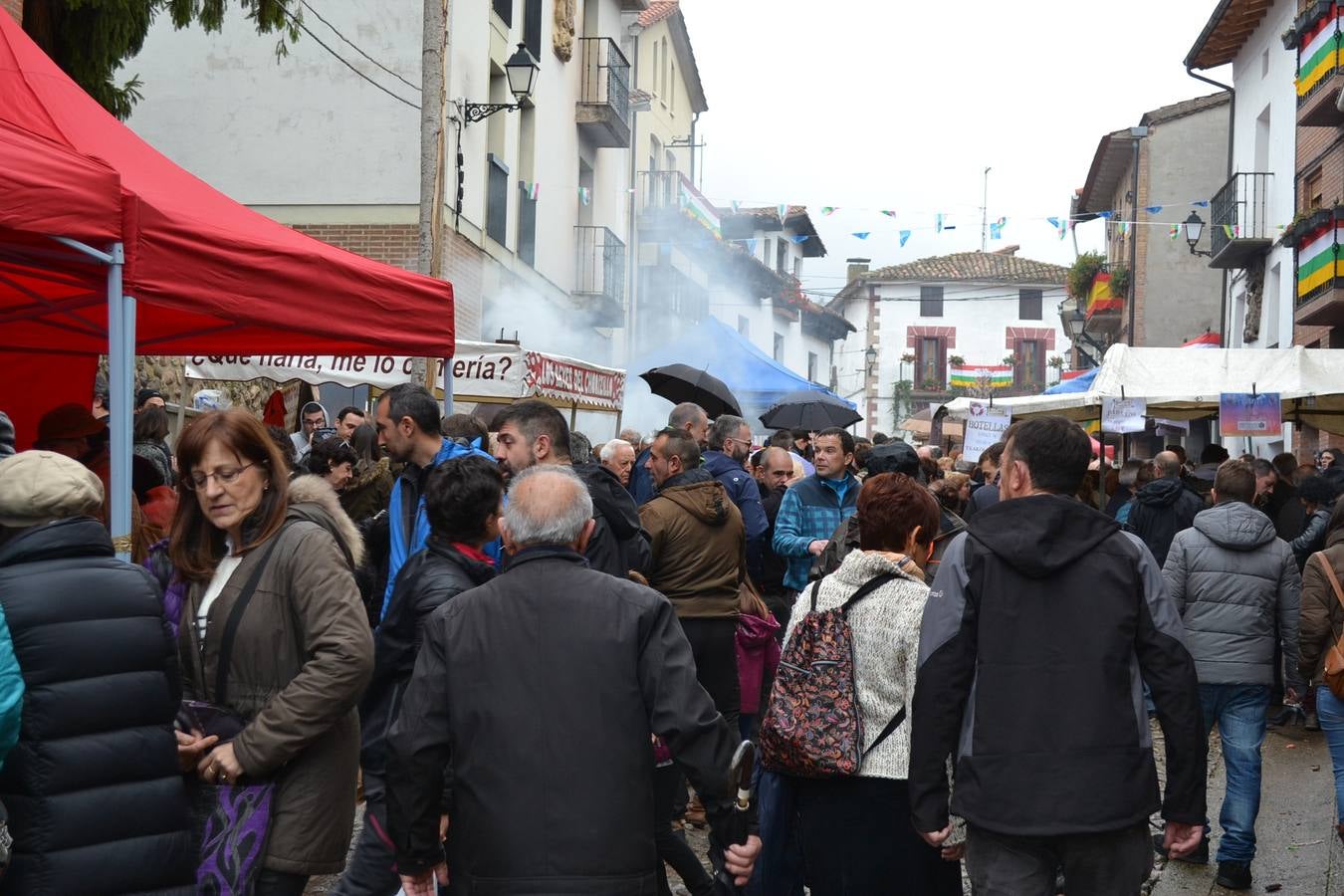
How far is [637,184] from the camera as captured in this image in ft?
103

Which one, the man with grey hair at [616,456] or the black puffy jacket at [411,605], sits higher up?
the man with grey hair at [616,456]

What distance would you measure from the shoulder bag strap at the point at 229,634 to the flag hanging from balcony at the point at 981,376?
62.3m

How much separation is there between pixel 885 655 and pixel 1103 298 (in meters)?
33.0

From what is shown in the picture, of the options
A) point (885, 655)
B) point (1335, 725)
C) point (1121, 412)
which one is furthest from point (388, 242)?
point (885, 655)

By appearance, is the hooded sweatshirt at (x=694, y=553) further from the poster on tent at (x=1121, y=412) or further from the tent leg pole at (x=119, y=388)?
the poster on tent at (x=1121, y=412)

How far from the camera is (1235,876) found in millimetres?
6465

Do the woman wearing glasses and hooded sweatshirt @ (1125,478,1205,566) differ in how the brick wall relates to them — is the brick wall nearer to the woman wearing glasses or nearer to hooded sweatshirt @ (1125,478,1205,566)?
hooded sweatshirt @ (1125,478,1205,566)

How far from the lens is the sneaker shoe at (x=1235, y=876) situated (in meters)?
6.46

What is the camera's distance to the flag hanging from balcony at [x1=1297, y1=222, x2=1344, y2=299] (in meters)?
18.6

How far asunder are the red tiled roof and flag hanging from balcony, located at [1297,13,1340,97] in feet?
47.5

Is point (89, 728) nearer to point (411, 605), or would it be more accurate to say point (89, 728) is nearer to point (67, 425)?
point (411, 605)

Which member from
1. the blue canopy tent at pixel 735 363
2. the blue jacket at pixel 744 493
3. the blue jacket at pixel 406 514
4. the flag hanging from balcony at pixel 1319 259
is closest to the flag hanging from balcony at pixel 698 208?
the blue canopy tent at pixel 735 363

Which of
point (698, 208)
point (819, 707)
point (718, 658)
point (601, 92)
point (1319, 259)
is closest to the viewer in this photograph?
point (819, 707)

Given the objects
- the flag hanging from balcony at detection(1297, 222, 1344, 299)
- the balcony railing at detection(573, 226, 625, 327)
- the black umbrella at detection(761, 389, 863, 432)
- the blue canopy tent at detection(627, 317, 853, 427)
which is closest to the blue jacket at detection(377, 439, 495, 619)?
the black umbrella at detection(761, 389, 863, 432)
